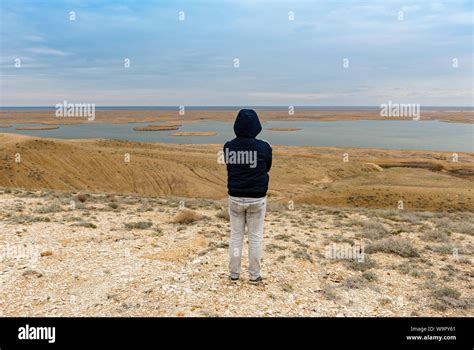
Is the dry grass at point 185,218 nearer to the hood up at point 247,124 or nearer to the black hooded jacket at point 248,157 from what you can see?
the black hooded jacket at point 248,157

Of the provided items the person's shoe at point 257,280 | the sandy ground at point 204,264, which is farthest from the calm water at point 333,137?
the person's shoe at point 257,280

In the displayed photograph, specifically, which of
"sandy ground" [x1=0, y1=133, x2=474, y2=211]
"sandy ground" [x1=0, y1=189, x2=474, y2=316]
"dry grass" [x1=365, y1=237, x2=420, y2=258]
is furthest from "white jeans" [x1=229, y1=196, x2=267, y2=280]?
"sandy ground" [x1=0, y1=133, x2=474, y2=211]

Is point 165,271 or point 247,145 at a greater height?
point 247,145

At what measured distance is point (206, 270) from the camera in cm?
643

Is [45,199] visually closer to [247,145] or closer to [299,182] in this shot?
[247,145]

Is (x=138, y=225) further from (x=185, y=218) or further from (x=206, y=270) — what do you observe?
(x=206, y=270)

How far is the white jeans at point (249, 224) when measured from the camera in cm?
530

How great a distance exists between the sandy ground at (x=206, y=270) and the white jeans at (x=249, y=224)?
0.36 metres

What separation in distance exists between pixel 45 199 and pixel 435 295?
12.6 metres

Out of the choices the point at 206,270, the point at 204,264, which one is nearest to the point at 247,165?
the point at 206,270

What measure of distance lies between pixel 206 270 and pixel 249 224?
1.58 metres

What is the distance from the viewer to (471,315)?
5.04 meters
